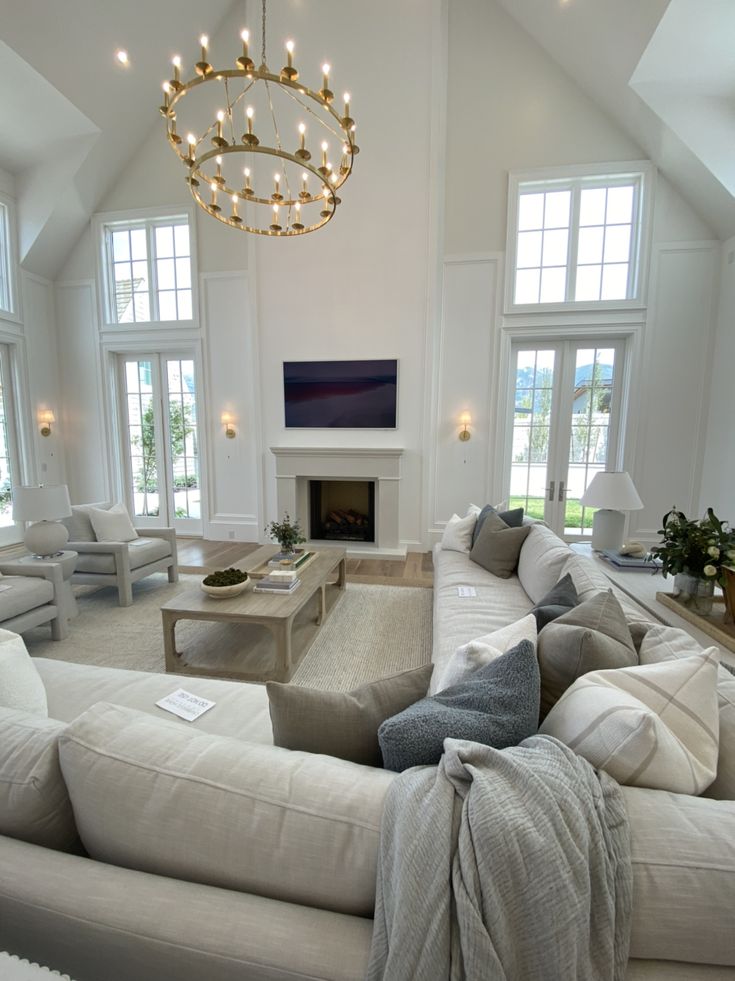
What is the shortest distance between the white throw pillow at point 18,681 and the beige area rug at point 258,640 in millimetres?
1334

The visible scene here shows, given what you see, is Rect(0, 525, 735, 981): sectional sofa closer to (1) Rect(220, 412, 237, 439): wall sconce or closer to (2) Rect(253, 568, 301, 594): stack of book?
(2) Rect(253, 568, 301, 594): stack of book

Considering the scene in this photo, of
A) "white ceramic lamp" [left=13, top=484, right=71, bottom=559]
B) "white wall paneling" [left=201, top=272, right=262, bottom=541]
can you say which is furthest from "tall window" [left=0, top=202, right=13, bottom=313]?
"white ceramic lamp" [left=13, top=484, right=71, bottom=559]

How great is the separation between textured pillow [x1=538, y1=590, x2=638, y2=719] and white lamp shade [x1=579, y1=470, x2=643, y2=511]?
175 cm

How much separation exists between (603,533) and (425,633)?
1.42 m

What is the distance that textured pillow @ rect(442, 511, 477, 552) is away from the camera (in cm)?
353

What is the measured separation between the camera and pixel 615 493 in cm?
281

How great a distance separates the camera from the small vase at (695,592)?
6.69ft

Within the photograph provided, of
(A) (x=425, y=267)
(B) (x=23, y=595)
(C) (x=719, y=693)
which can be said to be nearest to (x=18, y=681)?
(B) (x=23, y=595)

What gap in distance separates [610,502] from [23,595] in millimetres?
3741

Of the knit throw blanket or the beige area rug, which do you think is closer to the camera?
the knit throw blanket

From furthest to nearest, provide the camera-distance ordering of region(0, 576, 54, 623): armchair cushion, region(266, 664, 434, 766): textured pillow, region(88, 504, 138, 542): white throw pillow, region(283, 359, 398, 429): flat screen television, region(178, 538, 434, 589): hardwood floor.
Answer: region(283, 359, 398, 429): flat screen television, region(178, 538, 434, 589): hardwood floor, region(88, 504, 138, 542): white throw pillow, region(0, 576, 54, 623): armchair cushion, region(266, 664, 434, 766): textured pillow

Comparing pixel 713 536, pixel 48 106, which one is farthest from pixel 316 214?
pixel 713 536

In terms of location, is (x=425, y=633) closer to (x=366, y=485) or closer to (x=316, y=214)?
(x=366, y=485)

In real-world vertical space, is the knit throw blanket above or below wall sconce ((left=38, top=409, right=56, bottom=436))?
below
